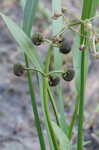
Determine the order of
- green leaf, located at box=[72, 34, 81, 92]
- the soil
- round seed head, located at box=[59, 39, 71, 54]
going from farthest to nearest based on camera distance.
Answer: the soil, green leaf, located at box=[72, 34, 81, 92], round seed head, located at box=[59, 39, 71, 54]

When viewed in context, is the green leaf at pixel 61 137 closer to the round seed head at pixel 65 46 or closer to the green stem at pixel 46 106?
the green stem at pixel 46 106

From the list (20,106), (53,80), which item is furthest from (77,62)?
(20,106)

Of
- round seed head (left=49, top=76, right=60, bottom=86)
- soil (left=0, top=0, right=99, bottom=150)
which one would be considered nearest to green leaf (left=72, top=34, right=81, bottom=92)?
round seed head (left=49, top=76, right=60, bottom=86)

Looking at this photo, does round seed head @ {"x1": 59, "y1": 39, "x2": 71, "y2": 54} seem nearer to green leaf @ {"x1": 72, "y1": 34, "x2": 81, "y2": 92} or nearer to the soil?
green leaf @ {"x1": 72, "y1": 34, "x2": 81, "y2": 92}

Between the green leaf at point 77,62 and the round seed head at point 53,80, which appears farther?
the green leaf at point 77,62

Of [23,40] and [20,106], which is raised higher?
[23,40]

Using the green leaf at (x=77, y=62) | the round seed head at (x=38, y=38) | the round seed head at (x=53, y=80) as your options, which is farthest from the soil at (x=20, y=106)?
the round seed head at (x=38, y=38)

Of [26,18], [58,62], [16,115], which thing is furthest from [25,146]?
[26,18]

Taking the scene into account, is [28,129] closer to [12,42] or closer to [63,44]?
[12,42]

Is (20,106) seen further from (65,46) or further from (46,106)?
(65,46)

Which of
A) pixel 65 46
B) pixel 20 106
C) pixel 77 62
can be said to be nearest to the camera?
pixel 65 46
